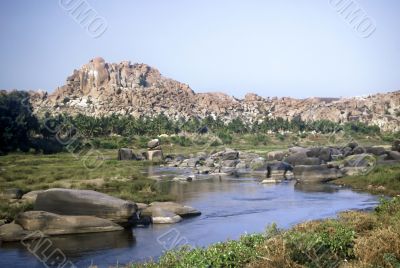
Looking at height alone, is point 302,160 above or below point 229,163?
above

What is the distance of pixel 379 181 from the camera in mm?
35781

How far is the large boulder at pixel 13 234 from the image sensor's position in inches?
734

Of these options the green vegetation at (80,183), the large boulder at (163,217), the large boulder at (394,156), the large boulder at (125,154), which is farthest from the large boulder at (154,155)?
the large boulder at (163,217)

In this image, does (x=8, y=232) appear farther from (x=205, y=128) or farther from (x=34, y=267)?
(x=205, y=128)

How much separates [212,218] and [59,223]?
27.9 ft

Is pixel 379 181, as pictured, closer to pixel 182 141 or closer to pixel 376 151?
pixel 376 151

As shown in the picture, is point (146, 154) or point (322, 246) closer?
point (322, 246)

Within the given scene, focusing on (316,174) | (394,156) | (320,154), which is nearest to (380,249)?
(316,174)

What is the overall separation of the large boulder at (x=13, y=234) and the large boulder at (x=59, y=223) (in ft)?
1.06

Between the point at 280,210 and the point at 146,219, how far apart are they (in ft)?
29.3

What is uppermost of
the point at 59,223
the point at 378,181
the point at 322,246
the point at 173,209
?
the point at 322,246

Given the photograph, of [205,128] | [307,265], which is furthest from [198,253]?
[205,128]

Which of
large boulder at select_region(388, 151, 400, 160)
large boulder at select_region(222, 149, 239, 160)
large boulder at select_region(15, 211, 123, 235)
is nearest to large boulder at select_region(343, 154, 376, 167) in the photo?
large boulder at select_region(388, 151, 400, 160)

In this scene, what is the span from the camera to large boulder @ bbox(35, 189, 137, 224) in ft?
68.3
